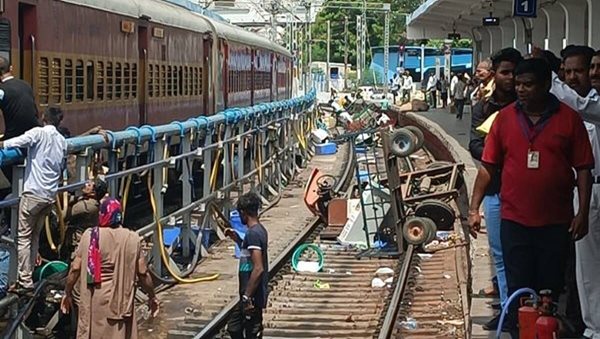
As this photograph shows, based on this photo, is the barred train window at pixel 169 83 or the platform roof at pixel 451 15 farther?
the platform roof at pixel 451 15

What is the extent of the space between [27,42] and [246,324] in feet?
17.1

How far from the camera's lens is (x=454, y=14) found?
4106 centimetres

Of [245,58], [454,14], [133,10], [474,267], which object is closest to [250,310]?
[474,267]

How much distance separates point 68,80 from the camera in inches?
564

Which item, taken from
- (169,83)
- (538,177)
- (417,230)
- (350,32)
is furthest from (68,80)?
(350,32)

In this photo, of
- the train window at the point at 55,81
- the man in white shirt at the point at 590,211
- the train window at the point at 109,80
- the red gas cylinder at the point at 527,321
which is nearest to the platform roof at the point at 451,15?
the train window at the point at 109,80

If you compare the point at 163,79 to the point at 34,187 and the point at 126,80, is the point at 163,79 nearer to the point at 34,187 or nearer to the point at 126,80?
the point at 126,80

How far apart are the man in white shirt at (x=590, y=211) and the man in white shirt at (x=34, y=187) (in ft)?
13.1

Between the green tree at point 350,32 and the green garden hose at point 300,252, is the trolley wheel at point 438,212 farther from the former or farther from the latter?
the green tree at point 350,32

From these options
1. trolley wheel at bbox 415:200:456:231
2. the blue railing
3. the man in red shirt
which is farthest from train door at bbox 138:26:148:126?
the man in red shirt

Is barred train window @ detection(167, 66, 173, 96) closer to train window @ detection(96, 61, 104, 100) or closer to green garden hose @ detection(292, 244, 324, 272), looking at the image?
train window @ detection(96, 61, 104, 100)

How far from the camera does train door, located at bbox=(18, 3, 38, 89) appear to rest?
12.7m

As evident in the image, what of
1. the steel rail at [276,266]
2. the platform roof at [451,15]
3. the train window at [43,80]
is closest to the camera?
the steel rail at [276,266]

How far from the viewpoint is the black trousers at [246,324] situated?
9.00 meters
